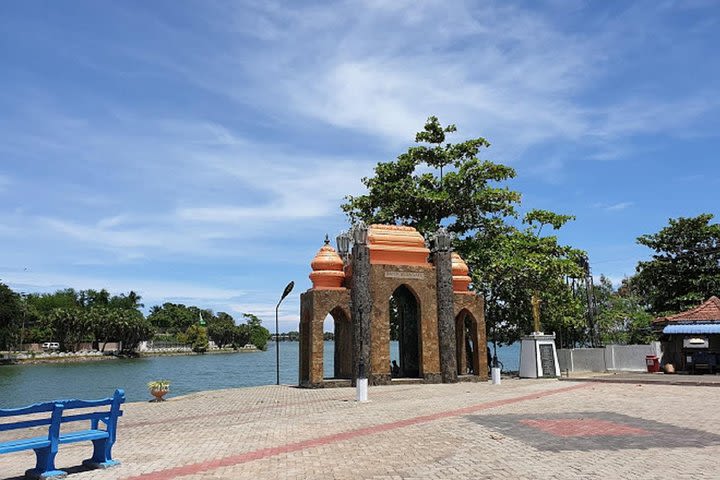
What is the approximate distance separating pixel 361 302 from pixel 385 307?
4.40ft

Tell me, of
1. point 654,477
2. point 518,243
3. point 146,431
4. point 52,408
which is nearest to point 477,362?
point 518,243

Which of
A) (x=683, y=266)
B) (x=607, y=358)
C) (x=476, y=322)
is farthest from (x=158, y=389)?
(x=683, y=266)

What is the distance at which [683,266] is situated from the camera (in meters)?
41.2

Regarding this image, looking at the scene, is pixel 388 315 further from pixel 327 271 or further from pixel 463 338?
pixel 463 338

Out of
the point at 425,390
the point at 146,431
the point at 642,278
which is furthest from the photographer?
the point at 642,278

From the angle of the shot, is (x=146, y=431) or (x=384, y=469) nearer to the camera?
(x=384, y=469)

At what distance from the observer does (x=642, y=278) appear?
143ft

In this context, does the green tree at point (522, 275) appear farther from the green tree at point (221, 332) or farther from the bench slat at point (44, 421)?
the green tree at point (221, 332)

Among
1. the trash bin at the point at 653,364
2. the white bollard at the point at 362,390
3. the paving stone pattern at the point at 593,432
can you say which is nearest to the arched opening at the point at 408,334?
the white bollard at the point at 362,390

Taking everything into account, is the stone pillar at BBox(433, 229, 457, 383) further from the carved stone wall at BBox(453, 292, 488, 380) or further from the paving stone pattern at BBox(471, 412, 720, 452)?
the paving stone pattern at BBox(471, 412, 720, 452)

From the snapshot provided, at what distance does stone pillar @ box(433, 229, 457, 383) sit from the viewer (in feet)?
81.7

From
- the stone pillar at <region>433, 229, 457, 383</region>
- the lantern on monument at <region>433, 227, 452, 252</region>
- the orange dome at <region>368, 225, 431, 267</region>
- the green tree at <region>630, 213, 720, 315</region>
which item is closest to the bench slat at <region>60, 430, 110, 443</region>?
the orange dome at <region>368, 225, 431, 267</region>

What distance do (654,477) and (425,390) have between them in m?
13.7

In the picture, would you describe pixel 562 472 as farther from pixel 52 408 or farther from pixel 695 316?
pixel 695 316
